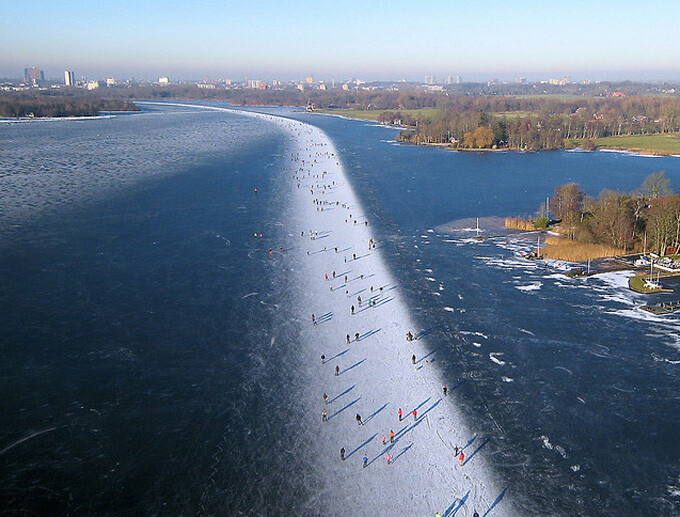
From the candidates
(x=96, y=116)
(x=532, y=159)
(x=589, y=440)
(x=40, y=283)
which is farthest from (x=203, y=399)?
(x=96, y=116)

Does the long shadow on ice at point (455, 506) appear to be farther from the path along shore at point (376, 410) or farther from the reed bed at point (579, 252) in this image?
the reed bed at point (579, 252)

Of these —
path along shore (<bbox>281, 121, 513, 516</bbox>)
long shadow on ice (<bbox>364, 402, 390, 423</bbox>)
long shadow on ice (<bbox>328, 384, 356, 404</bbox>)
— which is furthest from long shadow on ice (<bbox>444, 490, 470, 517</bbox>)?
long shadow on ice (<bbox>328, 384, 356, 404</bbox>)

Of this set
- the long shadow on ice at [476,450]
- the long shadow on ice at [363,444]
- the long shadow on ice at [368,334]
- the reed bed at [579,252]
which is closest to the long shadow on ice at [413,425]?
the long shadow on ice at [363,444]

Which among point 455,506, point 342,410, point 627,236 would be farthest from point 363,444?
point 627,236

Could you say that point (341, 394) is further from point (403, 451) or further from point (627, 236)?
point (627, 236)

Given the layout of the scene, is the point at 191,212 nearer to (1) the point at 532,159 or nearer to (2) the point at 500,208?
(2) the point at 500,208

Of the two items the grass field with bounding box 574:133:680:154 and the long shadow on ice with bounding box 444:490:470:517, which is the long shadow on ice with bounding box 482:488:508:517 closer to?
the long shadow on ice with bounding box 444:490:470:517

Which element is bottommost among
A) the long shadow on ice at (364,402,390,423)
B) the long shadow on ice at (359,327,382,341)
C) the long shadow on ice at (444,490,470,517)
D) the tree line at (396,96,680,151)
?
the long shadow on ice at (444,490,470,517)
